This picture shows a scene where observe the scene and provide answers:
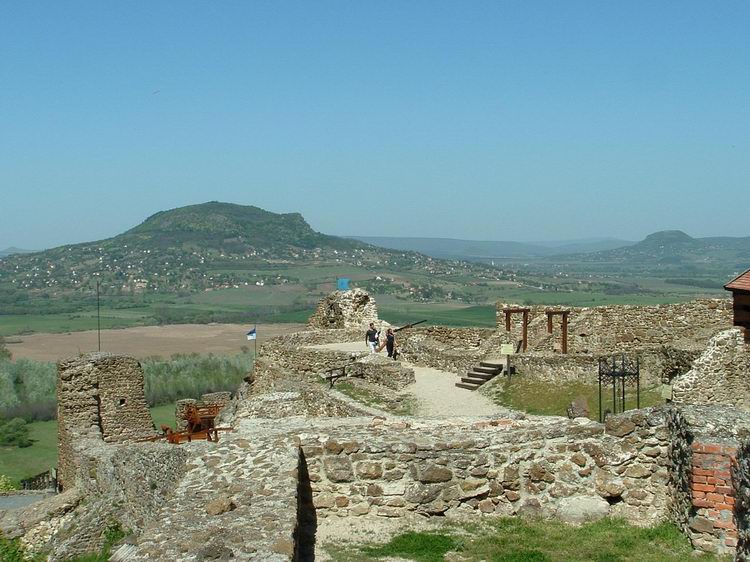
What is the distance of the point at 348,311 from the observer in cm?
2955

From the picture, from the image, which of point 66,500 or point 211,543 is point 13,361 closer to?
point 66,500

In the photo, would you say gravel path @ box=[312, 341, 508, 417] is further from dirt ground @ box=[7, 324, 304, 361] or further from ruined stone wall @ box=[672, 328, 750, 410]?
dirt ground @ box=[7, 324, 304, 361]

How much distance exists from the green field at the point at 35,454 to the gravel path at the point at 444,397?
1854cm

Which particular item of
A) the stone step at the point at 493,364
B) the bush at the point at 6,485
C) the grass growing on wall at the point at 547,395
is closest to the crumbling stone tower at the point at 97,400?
the bush at the point at 6,485

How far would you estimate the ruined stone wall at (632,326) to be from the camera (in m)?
22.9

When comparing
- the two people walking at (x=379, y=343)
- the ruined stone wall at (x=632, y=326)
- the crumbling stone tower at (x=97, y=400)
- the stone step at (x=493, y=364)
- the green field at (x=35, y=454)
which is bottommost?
the green field at (x=35, y=454)

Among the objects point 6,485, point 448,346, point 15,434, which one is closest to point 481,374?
point 448,346

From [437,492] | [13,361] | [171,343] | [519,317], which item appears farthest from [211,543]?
[171,343]

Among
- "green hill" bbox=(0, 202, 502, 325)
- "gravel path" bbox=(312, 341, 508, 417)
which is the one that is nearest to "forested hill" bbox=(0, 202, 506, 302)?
"green hill" bbox=(0, 202, 502, 325)

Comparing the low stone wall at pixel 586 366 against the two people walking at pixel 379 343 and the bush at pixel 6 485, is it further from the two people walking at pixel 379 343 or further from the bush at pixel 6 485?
the bush at pixel 6 485

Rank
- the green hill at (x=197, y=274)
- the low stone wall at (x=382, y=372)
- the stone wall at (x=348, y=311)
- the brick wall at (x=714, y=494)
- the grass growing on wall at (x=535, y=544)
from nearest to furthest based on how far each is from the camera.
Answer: the brick wall at (x=714, y=494)
the grass growing on wall at (x=535, y=544)
the low stone wall at (x=382, y=372)
the stone wall at (x=348, y=311)
the green hill at (x=197, y=274)

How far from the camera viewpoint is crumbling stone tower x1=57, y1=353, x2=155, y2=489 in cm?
2295

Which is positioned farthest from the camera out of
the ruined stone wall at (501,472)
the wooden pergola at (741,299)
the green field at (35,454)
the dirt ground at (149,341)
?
the dirt ground at (149,341)

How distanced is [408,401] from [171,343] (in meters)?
79.4
